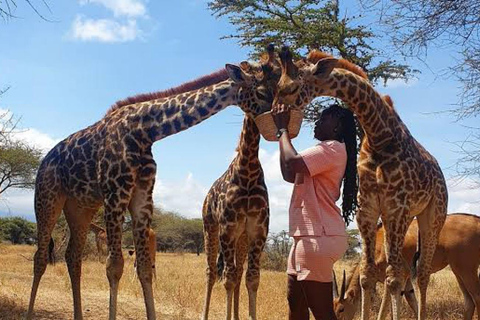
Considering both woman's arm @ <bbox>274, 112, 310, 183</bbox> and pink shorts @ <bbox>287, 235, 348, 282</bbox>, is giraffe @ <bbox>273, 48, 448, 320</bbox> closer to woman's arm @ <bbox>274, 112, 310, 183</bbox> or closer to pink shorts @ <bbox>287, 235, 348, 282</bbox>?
woman's arm @ <bbox>274, 112, 310, 183</bbox>

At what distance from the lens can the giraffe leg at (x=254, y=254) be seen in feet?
22.3

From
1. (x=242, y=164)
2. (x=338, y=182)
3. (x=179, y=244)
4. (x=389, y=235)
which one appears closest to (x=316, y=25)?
(x=242, y=164)

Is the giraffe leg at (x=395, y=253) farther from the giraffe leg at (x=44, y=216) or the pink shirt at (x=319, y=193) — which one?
the giraffe leg at (x=44, y=216)

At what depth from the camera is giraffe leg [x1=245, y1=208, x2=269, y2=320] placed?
6.79 meters

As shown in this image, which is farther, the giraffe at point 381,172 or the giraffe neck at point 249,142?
A: the giraffe neck at point 249,142

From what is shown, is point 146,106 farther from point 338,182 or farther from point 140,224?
point 338,182

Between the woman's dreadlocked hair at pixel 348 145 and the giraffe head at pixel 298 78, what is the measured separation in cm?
42

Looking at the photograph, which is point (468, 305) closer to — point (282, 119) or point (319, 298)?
point (319, 298)

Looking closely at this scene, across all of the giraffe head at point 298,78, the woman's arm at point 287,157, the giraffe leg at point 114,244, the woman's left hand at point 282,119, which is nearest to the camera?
the woman's arm at point 287,157

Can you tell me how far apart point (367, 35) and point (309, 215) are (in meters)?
10.1

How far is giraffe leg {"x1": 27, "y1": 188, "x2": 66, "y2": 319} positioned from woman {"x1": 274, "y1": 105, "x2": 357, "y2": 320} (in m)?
3.96

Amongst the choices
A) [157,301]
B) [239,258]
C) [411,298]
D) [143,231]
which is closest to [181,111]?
[143,231]

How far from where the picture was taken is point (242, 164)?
7.07 m

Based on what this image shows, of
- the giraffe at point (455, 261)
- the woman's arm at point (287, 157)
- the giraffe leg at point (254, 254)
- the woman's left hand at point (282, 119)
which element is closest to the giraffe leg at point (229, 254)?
the giraffe leg at point (254, 254)
